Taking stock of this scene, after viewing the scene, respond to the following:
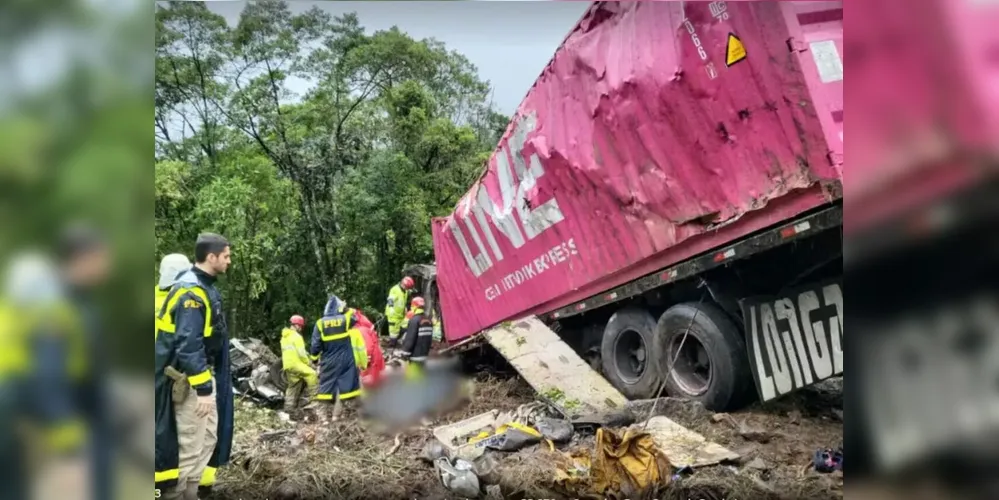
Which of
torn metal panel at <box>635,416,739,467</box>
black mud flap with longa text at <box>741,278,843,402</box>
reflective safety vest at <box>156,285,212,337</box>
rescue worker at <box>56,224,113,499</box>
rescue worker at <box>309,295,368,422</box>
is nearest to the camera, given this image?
rescue worker at <box>56,224,113,499</box>

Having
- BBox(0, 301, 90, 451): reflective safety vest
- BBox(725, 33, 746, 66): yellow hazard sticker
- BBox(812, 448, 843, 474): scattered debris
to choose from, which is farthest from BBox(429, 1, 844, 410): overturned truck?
BBox(0, 301, 90, 451): reflective safety vest

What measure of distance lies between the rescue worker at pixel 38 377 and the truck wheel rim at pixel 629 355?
10.9 ft

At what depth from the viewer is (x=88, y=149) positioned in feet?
9.04

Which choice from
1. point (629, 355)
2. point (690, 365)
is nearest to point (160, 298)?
point (629, 355)

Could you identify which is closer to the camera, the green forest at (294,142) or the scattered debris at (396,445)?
the green forest at (294,142)

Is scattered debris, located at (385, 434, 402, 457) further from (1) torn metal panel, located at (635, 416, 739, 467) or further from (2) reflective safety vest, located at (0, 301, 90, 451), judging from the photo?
(2) reflective safety vest, located at (0, 301, 90, 451)

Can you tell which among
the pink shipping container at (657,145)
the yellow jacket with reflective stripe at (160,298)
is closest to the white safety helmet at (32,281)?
the yellow jacket with reflective stripe at (160,298)

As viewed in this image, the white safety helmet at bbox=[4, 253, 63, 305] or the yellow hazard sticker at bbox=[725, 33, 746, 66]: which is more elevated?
the yellow hazard sticker at bbox=[725, 33, 746, 66]

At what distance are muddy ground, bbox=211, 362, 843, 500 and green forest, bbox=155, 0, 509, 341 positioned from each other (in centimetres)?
77

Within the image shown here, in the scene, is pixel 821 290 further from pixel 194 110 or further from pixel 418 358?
pixel 194 110

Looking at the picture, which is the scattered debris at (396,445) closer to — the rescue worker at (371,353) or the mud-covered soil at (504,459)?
the mud-covered soil at (504,459)

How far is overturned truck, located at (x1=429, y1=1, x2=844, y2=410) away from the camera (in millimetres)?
2861

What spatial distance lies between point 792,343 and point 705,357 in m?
0.55

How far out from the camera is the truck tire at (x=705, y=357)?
3.74 metres
